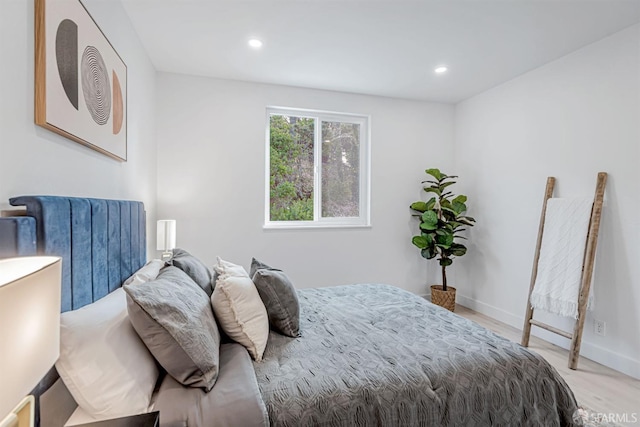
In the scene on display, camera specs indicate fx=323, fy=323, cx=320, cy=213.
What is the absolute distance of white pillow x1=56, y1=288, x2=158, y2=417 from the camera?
990 millimetres

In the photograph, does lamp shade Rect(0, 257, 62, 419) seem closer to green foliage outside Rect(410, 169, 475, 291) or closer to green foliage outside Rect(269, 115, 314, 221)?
green foliage outside Rect(269, 115, 314, 221)

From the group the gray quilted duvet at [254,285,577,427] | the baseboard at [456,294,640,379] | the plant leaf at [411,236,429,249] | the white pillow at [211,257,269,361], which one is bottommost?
the baseboard at [456,294,640,379]

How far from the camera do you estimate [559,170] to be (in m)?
3.04

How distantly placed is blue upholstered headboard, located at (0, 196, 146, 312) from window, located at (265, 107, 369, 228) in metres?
2.00

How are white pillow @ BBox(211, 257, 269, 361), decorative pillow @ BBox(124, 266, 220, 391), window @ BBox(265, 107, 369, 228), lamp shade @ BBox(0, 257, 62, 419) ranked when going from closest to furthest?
lamp shade @ BBox(0, 257, 62, 419) < decorative pillow @ BBox(124, 266, 220, 391) < white pillow @ BBox(211, 257, 269, 361) < window @ BBox(265, 107, 369, 228)

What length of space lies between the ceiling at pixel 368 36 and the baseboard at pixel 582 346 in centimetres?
257

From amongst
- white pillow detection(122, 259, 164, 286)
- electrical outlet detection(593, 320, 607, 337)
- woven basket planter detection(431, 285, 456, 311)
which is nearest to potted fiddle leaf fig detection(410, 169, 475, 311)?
woven basket planter detection(431, 285, 456, 311)

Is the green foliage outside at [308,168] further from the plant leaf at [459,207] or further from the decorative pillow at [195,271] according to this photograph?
the decorative pillow at [195,271]

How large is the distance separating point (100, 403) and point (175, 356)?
0.78ft

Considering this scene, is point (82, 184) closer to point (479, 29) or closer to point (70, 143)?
point (70, 143)

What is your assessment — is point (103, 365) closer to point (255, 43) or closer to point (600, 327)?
point (255, 43)

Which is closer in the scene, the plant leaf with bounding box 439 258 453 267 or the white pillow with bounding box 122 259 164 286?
the white pillow with bounding box 122 259 164 286

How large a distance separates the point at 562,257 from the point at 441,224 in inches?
49.7

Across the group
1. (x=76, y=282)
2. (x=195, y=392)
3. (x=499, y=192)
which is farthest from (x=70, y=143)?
(x=499, y=192)
